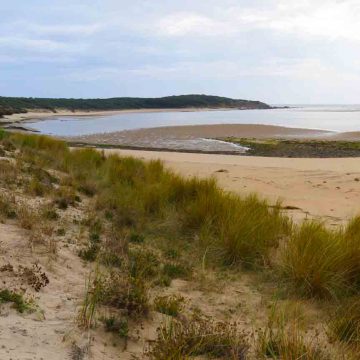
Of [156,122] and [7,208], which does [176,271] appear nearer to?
[7,208]

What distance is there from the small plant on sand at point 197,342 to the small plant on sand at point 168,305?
306 millimetres

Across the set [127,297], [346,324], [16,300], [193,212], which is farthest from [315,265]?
[16,300]

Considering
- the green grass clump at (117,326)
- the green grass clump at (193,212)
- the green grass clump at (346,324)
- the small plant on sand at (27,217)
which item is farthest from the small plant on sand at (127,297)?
the small plant on sand at (27,217)

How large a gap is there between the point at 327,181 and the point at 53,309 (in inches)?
386

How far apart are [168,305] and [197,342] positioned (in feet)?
1.95

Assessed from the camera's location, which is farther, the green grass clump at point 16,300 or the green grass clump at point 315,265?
the green grass clump at point 315,265

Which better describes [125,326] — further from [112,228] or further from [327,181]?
[327,181]

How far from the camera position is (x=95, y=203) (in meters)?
6.96

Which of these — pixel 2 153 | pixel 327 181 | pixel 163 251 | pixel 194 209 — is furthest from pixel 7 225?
pixel 327 181

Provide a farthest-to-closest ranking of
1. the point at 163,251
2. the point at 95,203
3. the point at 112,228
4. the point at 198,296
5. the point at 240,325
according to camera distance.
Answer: the point at 95,203
the point at 112,228
the point at 163,251
the point at 198,296
the point at 240,325

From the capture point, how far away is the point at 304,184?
38.2 feet

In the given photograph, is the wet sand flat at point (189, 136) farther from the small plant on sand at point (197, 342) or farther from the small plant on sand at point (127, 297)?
the small plant on sand at point (197, 342)

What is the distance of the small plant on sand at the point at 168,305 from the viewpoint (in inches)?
141

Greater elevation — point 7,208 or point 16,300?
point 7,208
